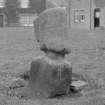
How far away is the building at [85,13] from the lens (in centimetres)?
3916

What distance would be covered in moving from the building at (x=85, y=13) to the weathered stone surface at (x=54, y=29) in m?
33.1

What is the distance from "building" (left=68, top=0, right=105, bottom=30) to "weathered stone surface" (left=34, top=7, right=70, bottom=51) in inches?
1304

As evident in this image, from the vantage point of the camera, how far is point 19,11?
39750 millimetres

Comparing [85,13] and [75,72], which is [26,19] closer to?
[85,13]

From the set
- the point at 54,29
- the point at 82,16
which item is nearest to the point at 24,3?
the point at 82,16

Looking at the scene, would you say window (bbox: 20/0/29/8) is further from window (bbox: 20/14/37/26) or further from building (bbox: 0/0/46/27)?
window (bbox: 20/14/37/26)

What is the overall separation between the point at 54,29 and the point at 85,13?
34022mm

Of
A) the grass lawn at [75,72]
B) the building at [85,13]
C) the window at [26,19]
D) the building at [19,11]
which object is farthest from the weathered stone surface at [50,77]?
the window at [26,19]

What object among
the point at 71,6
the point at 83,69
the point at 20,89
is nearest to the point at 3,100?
the point at 20,89

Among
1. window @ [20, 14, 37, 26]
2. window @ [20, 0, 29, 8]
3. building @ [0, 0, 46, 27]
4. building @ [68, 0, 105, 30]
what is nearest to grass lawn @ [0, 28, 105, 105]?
building @ [68, 0, 105, 30]

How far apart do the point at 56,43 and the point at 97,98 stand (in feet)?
3.96

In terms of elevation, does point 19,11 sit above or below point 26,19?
above

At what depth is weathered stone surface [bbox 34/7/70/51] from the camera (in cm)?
587

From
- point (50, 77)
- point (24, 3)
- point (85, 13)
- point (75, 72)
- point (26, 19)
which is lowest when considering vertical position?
point (75, 72)
